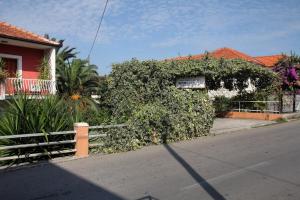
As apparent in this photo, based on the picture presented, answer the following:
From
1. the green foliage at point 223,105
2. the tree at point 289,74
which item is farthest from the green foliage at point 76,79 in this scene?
the tree at point 289,74

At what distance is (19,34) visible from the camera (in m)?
18.8

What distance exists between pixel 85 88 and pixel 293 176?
18.2m

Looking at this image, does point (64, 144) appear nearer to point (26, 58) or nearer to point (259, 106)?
point (26, 58)

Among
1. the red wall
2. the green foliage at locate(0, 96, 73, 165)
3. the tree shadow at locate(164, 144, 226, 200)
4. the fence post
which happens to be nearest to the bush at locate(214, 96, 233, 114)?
the red wall

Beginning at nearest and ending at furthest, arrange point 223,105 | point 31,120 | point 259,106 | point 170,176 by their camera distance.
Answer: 1. point 170,176
2. point 31,120
3. point 259,106
4. point 223,105

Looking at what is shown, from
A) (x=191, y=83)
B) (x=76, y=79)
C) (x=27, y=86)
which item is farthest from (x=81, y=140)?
(x=76, y=79)

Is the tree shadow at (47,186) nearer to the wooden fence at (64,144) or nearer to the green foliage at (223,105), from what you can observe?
the wooden fence at (64,144)

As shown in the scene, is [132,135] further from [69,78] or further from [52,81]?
[69,78]

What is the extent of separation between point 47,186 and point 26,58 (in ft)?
46.0

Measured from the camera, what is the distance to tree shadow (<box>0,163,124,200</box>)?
6637 millimetres

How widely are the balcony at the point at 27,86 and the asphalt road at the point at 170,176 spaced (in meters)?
8.08

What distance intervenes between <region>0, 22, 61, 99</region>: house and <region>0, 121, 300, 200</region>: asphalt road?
29.2ft

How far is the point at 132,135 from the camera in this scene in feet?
38.9

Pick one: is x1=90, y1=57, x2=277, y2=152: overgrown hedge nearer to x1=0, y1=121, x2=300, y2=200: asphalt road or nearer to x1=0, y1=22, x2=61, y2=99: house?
x1=0, y1=121, x2=300, y2=200: asphalt road
